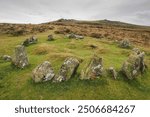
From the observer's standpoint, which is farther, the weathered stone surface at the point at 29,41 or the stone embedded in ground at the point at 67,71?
the weathered stone surface at the point at 29,41

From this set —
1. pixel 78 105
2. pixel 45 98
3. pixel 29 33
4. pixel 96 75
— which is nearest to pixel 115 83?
pixel 96 75

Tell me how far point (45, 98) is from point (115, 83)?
794 cm

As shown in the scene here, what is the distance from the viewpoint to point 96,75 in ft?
81.9

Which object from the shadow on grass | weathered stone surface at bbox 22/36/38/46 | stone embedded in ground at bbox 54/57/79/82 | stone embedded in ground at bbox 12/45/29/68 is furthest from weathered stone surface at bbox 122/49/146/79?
weathered stone surface at bbox 22/36/38/46

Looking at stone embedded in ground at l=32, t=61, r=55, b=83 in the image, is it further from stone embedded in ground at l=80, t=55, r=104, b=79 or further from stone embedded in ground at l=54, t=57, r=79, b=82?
stone embedded in ground at l=80, t=55, r=104, b=79

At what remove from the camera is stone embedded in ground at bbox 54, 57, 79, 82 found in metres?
25.1

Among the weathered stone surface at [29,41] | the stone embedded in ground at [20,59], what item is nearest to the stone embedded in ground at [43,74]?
the stone embedded in ground at [20,59]

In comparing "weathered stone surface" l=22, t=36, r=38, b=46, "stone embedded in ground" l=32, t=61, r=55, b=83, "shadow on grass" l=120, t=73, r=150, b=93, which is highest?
"weathered stone surface" l=22, t=36, r=38, b=46

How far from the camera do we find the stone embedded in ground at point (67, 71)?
989 inches

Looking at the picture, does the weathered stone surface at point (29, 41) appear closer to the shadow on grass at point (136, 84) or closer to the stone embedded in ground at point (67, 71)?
the stone embedded in ground at point (67, 71)

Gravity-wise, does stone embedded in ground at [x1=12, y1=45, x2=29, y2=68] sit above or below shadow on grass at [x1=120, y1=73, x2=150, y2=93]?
above

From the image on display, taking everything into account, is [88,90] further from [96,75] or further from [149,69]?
[149,69]

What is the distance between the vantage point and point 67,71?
25.5m

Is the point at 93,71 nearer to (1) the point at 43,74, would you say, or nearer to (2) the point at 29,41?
(1) the point at 43,74
